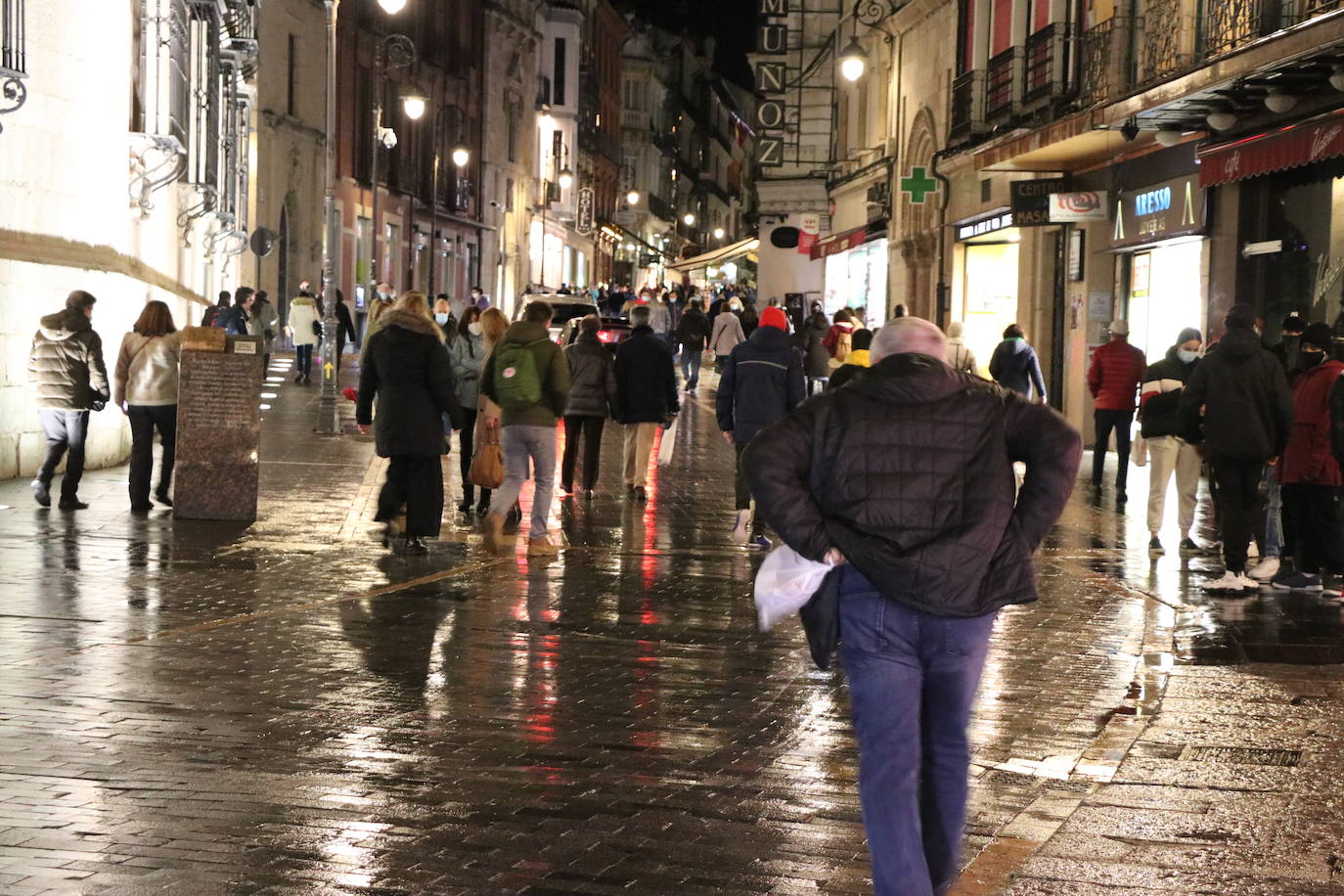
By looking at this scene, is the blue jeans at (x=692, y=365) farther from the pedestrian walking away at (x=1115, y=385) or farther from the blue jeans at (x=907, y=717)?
the blue jeans at (x=907, y=717)

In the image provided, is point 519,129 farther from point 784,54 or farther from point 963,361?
point 963,361

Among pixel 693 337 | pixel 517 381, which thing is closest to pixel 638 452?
pixel 517 381

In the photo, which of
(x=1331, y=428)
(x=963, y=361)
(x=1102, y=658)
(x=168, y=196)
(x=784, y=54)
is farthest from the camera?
(x=784, y=54)

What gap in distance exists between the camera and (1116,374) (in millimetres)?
18328

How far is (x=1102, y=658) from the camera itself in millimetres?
9328

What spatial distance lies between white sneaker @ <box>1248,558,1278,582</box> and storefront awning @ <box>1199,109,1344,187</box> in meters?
4.66

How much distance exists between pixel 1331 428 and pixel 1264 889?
20.7 ft

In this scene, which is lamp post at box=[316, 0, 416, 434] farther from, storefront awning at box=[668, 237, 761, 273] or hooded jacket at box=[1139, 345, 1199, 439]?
storefront awning at box=[668, 237, 761, 273]

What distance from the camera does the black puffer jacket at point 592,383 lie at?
17281 mm

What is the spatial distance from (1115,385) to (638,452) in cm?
475

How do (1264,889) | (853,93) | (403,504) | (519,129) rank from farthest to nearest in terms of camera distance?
(519,129) < (853,93) < (403,504) < (1264,889)

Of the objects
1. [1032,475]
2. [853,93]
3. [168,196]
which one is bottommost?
[1032,475]

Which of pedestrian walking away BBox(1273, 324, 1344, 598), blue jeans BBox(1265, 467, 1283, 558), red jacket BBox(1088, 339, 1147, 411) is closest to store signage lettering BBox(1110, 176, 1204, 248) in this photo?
red jacket BBox(1088, 339, 1147, 411)

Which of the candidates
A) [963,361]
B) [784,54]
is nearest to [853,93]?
[784,54]
